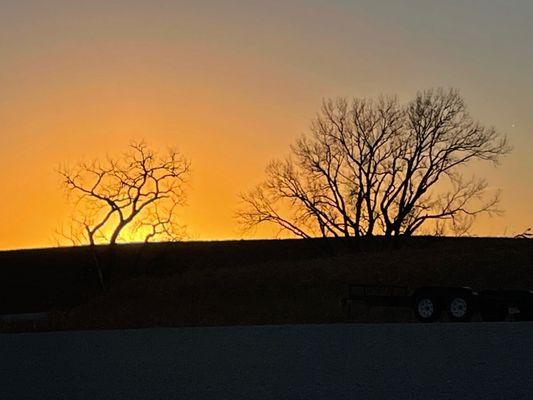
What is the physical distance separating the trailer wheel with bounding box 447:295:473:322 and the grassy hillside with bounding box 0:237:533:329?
7.45 metres

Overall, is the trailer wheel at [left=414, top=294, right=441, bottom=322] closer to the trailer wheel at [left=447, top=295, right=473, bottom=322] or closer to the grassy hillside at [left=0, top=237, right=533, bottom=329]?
the trailer wheel at [left=447, top=295, right=473, bottom=322]

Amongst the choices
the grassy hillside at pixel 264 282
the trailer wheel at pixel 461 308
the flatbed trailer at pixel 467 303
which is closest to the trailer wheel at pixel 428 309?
the flatbed trailer at pixel 467 303

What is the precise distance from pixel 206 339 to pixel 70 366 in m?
3.21

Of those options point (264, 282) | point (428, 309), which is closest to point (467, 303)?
point (428, 309)

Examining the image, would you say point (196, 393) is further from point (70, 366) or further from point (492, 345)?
point (492, 345)

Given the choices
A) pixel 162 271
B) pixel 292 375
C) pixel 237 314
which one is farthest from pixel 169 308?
pixel 292 375

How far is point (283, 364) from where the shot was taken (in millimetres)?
11672

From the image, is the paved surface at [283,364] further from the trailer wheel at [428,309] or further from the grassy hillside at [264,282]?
the grassy hillside at [264,282]

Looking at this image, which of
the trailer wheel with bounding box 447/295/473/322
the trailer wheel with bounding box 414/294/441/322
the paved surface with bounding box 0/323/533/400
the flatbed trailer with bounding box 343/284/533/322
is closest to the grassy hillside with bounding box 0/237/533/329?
the trailer wheel with bounding box 414/294/441/322

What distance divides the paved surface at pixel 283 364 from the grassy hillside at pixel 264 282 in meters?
9.59

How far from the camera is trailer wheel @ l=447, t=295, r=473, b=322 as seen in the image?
19.8 metres

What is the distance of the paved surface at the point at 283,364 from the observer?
9828mm

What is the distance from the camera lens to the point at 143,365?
12.3m

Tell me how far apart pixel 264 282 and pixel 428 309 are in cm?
1954
